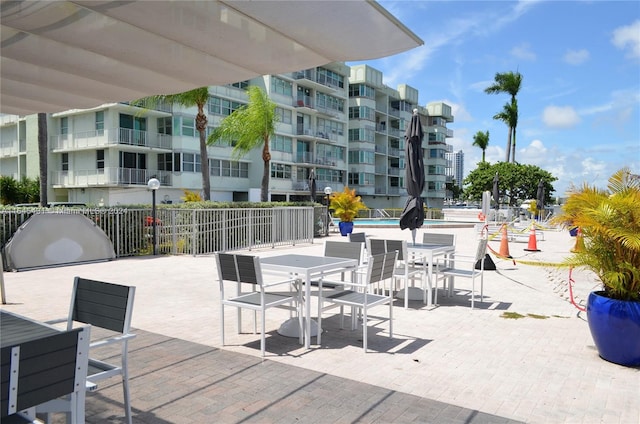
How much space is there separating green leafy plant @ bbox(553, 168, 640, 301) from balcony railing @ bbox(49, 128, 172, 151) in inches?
1350

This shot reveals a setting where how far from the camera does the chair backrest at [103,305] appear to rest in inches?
126

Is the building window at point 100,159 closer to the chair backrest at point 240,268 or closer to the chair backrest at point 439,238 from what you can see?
the chair backrest at point 439,238

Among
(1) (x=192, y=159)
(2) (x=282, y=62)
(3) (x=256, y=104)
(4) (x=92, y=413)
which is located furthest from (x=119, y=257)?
(1) (x=192, y=159)

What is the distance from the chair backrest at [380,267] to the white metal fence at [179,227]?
9776mm

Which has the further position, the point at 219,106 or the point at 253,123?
the point at 219,106

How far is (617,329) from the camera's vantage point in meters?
4.91

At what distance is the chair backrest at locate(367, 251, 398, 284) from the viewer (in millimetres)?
5457

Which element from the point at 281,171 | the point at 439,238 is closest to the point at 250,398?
the point at 439,238

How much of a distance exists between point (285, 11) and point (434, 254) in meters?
5.71

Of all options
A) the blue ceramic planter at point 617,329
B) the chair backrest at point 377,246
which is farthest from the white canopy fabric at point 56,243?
the blue ceramic planter at point 617,329

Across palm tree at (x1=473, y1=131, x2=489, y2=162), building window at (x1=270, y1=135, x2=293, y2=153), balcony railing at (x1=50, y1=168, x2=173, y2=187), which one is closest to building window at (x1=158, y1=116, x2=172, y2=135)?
balcony railing at (x1=50, y1=168, x2=173, y2=187)

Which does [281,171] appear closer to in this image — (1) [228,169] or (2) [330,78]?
(1) [228,169]

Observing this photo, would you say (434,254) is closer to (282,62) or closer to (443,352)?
(443,352)

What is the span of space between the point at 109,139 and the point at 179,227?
22.9 m
